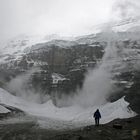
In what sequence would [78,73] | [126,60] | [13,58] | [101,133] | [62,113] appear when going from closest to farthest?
[101,133] → [62,113] → [126,60] → [78,73] → [13,58]

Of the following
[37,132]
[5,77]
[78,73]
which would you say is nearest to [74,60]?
[78,73]

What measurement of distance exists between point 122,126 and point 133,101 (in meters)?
42.2

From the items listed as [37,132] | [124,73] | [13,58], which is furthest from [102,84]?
[37,132]

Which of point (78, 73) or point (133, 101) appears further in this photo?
point (78, 73)

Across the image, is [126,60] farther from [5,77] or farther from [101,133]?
[101,133]

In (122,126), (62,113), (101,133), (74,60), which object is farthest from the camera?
(74,60)

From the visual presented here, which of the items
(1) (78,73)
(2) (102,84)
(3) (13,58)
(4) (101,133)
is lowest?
(4) (101,133)

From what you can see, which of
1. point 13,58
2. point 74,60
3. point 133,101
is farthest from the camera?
point 13,58

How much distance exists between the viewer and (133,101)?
9225cm

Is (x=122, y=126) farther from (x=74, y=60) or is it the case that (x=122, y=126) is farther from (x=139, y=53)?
(x=74, y=60)

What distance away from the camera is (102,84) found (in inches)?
5290

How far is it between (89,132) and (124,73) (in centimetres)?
8828

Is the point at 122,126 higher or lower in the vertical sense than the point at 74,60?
lower

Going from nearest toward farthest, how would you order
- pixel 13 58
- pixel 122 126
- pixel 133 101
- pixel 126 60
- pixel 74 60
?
pixel 122 126
pixel 133 101
pixel 126 60
pixel 74 60
pixel 13 58
